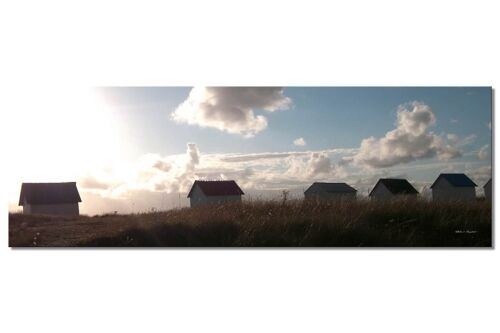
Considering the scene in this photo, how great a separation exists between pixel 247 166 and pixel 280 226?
0.81 m

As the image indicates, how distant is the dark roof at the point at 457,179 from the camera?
24.6ft

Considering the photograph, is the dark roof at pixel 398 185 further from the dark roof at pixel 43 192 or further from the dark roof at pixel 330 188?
the dark roof at pixel 43 192

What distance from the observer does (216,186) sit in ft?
24.5

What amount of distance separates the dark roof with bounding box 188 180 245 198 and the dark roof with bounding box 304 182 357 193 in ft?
2.81

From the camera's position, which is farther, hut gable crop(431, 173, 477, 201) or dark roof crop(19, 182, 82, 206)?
hut gable crop(431, 173, 477, 201)

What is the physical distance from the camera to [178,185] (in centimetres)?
750

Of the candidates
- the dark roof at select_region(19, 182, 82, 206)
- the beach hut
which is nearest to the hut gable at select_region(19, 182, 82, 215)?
the dark roof at select_region(19, 182, 82, 206)

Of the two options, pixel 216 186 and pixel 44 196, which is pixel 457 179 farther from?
pixel 44 196

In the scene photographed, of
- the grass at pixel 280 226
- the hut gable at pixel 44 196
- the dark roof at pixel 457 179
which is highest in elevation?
the dark roof at pixel 457 179

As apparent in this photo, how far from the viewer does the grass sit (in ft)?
24.2

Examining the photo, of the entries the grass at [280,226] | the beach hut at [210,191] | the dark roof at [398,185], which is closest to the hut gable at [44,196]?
the grass at [280,226]

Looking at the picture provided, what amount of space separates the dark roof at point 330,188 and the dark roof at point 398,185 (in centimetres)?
33

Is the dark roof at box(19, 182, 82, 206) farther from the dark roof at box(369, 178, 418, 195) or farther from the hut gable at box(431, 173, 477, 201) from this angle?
the hut gable at box(431, 173, 477, 201)
